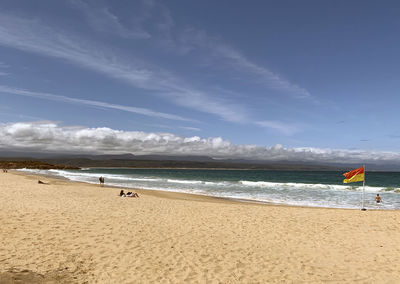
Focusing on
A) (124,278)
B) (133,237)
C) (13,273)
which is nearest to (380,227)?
(133,237)

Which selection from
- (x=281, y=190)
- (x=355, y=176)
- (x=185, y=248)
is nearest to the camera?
(x=185, y=248)

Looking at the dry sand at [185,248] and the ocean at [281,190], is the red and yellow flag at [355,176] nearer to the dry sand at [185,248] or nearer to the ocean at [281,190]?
the ocean at [281,190]

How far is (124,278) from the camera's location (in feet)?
24.3

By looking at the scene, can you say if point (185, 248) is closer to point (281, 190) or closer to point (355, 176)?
point (355, 176)

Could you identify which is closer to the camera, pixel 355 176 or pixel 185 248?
pixel 185 248

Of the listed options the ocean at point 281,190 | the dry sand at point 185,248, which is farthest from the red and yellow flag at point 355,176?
the dry sand at point 185,248

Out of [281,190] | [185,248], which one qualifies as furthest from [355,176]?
[281,190]

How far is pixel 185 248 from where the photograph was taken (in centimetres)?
1020

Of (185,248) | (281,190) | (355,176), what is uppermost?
(355,176)

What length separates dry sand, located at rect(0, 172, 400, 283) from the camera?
308 inches

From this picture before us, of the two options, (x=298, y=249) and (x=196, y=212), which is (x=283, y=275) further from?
(x=196, y=212)

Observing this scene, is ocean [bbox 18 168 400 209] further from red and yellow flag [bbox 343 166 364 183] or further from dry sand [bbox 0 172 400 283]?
dry sand [bbox 0 172 400 283]

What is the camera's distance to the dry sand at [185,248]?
781 centimetres

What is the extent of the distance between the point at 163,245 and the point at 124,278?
3055mm
